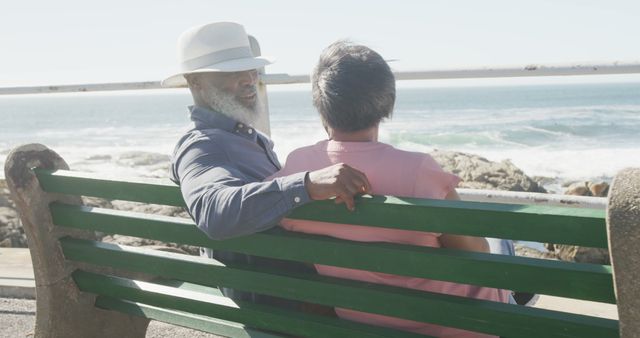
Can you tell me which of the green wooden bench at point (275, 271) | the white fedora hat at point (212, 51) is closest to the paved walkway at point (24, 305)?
the green wooden bench at point (275, 271)

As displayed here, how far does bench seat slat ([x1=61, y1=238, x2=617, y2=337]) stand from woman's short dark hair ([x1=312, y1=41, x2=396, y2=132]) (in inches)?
17.2

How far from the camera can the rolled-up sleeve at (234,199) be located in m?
2.02

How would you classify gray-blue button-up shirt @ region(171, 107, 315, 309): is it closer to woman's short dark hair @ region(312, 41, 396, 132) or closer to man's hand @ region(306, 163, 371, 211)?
man's hand @ region(306, 163, 371, 211)

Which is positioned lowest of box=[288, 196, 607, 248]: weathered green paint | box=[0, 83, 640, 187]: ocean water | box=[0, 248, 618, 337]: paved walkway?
box=[0, 83, 640, 187]: ocean water

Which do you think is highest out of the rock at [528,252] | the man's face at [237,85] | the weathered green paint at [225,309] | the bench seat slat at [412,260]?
the man's face at [237,85]

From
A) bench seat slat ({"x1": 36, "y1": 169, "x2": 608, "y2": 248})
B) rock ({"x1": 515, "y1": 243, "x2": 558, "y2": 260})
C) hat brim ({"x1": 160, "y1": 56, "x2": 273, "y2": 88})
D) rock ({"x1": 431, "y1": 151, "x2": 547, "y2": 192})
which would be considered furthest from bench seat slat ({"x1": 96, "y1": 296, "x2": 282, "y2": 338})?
rock ({"x1": 431, "y1": 151, "x2": 547, "y2": 192})

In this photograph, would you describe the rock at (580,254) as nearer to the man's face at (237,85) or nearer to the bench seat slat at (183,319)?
the man's face at (237,85)

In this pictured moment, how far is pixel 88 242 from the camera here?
2793mm

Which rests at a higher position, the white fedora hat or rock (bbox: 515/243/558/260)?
the white fedora hat

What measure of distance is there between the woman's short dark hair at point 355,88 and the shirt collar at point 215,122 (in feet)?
2.09

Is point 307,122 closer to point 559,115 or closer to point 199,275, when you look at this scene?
point 559,115

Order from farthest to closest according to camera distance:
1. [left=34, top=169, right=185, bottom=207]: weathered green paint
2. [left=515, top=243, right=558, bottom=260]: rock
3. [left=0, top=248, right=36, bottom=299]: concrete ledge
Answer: [left=515, top=243, right=558, bottom=260]: rock, [left=0, top=248, right=36, bottom=299]: concrete ledge, [left=34, top=169, right=185, bottom=207]: weathered green paint

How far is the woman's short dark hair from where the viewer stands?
2092 millimetres

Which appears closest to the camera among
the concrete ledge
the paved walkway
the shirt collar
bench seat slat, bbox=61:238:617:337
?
bench seat slat, bbox=61:238:617:337
